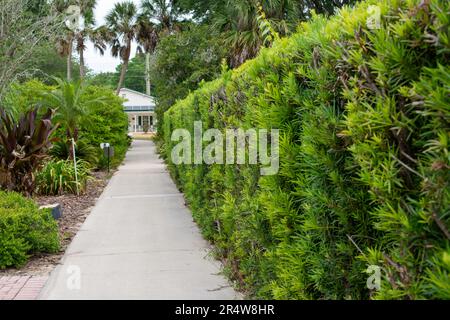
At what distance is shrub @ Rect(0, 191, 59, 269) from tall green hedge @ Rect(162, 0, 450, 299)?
3.35m

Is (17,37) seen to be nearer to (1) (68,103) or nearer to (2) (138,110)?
(1) (68,103)

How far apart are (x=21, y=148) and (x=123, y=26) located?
36547mm

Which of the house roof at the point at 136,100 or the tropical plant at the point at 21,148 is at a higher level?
the house roof at the point at 136,100

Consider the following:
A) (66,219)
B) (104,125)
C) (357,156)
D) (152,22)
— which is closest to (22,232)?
(66,219)

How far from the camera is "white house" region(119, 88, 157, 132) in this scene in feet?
216

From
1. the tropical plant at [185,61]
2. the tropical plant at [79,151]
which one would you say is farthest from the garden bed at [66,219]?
the tropical plant at [185,61]

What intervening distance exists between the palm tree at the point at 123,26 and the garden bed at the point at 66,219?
30368mm

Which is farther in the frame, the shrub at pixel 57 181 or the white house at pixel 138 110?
the white house at pixel 138 110

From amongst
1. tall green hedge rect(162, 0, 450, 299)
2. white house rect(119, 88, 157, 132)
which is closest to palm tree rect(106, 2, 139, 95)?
white house rect(119, 88, 157, 132)

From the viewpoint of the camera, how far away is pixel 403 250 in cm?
204

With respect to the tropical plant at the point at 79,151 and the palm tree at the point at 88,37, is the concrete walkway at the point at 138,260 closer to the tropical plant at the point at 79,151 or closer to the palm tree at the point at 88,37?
the tropical plant at the point at 79,151

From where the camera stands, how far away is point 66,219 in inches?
368

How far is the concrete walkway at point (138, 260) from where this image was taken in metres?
5.15
